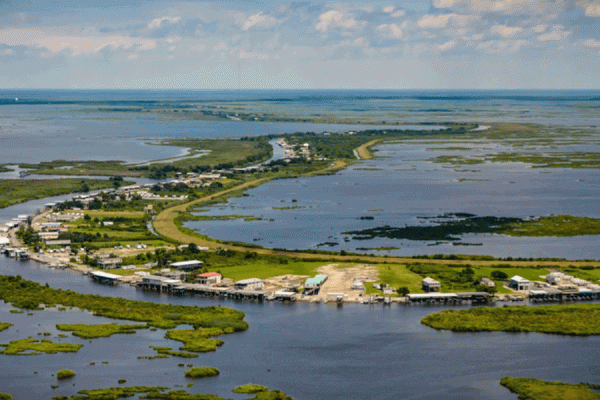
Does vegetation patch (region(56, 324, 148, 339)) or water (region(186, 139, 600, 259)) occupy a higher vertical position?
water (region(186, 139, 600, 259))

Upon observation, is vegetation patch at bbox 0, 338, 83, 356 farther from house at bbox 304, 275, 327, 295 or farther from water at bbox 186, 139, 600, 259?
water at bbox 186, 139, 600, 259

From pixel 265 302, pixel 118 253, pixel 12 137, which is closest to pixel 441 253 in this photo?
pixel 265 302

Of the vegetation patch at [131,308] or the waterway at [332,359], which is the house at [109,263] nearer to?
the vegetation patch at [131,308]

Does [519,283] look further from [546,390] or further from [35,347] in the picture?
[35,347]

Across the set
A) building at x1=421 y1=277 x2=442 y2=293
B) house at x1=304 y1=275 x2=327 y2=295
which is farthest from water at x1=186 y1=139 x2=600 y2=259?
house at x1=304 y1=275 x2=327 y2=295

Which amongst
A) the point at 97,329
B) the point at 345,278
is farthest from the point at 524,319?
the point at 97,329

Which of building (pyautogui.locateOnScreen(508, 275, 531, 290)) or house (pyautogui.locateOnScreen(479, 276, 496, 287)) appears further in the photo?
house (pyautogui.locateOnScreen(479, 276, 496, 287))
